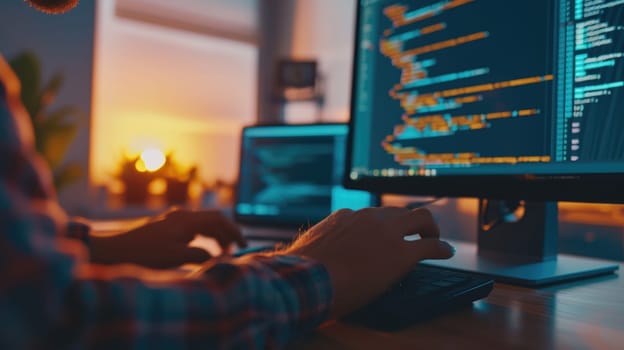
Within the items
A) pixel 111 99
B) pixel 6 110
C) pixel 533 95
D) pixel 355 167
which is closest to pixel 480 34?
pixel 533 95

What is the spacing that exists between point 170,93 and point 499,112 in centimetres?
242

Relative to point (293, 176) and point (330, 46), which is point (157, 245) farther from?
point (330, 46)

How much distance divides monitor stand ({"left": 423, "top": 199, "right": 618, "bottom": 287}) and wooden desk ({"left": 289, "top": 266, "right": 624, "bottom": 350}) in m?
0.09

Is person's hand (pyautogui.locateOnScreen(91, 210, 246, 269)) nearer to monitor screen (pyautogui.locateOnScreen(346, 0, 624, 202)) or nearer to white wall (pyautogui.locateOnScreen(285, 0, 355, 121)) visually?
monitor screen (pyautogui.locateOnScreen(346, 0, 624, 202))

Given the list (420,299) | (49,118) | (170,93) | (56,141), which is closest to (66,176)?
(56,141)

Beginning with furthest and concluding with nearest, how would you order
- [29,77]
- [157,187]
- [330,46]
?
[157,187] → [330,46] → [29,77]

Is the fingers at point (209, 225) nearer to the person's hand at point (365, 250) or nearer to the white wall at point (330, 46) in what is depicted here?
the person's hand at point (365, 250)

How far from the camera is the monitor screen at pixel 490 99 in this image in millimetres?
579

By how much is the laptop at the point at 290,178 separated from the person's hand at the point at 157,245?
409 mm

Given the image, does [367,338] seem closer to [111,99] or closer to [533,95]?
[533,95]

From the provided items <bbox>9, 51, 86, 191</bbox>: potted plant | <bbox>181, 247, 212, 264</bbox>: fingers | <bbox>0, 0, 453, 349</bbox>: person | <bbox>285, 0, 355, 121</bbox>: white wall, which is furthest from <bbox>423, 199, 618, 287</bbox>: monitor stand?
<bbox>9, 51, 86, 191</bbox>: potted plant

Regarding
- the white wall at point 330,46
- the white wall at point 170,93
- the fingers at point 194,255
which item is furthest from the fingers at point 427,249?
the white wall at point 170,93

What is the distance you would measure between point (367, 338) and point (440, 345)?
6 centimetres

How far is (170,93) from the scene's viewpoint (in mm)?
2799
